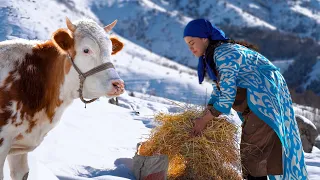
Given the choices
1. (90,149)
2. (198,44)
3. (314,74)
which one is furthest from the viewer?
(314,74)

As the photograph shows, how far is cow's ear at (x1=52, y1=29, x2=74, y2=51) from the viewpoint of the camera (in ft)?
10.8

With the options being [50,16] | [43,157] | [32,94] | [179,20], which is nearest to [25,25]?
[50,16]

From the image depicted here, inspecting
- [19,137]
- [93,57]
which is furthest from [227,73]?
[19,137]

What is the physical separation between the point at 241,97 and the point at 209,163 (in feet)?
3.43

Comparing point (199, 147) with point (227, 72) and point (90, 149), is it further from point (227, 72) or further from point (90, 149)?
point (90, 149)

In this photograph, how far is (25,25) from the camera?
94.8 ft

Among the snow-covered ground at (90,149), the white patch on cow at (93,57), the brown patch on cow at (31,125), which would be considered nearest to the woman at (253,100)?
the white patch on cow at (93,57)

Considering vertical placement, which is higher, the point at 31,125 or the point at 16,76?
the point at 16,76

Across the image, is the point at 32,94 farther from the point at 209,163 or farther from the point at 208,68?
the point at 209,163

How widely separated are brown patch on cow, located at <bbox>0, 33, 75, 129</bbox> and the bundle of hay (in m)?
1.52

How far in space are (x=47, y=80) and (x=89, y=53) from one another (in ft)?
1.37

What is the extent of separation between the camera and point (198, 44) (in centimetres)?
382

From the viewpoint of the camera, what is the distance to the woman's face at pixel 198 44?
380 cm

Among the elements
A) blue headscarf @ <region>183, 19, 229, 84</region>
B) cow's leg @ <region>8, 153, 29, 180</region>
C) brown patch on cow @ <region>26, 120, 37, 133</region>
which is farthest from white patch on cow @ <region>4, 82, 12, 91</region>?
blue headscarf @ <region>183, 19, 229, 84</region>
